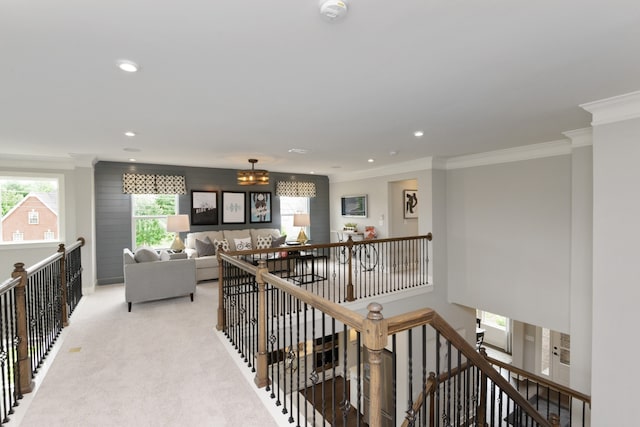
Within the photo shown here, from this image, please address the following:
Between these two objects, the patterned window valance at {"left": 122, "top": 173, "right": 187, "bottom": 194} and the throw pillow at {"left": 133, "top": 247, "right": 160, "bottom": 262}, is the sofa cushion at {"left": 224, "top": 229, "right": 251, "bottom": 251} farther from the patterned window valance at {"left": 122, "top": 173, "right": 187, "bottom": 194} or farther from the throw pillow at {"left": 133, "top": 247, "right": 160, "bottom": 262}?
the throw pillow at {"left": 133, "top": 247, "right": 160, "bottom": 262}

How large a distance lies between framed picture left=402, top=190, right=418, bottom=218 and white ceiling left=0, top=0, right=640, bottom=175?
3.51 meters

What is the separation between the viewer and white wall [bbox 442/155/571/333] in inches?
187

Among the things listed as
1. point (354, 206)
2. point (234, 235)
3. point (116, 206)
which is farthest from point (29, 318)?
point (354, 206)

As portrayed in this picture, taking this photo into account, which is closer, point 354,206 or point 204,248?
point 204,248

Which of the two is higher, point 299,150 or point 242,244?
point 299,150

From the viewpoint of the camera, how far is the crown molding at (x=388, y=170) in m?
6.10

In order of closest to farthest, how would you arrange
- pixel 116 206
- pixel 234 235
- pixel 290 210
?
pixel 116 206, pixel 234 235, pixel 290 210

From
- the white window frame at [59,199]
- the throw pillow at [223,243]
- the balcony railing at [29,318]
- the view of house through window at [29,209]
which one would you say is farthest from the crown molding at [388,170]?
the view of house through window at [29,209]

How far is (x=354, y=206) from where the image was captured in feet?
26.8

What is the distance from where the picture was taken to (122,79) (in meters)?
2.40

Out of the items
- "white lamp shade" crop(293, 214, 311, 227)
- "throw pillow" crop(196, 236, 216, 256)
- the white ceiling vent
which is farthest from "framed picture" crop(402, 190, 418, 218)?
the white ceiling vent

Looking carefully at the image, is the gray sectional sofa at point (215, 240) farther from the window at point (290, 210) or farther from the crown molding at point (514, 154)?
the crown molding at point (514, 154)

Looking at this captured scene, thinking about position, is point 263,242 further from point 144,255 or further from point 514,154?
point 514,154

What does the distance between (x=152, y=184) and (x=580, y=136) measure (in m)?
7.20
